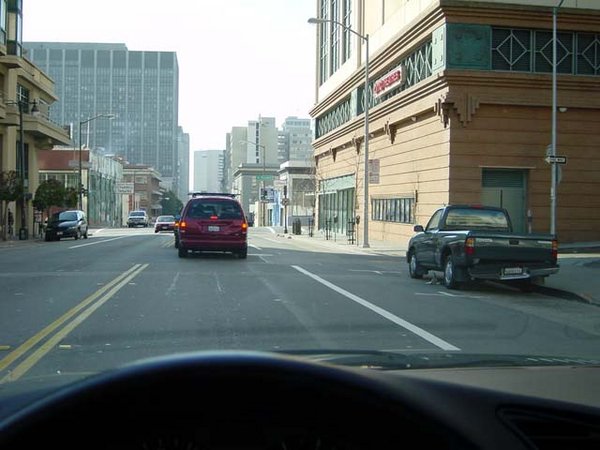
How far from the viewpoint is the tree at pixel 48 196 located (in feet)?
144

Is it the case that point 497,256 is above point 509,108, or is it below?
below

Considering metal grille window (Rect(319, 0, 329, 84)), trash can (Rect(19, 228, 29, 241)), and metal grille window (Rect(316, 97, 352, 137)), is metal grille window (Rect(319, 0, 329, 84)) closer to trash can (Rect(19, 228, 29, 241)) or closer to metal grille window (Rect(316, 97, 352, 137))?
metal grille window (Rect(316, 97, 352, 137))

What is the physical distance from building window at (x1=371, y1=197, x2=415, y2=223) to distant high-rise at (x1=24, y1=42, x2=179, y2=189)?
130434 mm

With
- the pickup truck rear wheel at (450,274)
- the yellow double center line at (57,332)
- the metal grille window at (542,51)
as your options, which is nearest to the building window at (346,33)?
the metal grille window at (542,51)

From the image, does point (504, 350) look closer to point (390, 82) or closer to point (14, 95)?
point (390, 82)

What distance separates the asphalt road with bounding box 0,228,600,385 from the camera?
8.01 metres

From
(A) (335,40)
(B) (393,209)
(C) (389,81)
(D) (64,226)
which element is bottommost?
(D) (64,226)

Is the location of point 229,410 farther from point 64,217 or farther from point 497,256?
point 64,217

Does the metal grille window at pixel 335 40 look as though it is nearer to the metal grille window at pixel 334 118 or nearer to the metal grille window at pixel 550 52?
the metal grille window at pixel 334 118

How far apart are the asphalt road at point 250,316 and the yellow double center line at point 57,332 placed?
0.02m

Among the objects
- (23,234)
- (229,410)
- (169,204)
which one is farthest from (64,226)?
(169,204)

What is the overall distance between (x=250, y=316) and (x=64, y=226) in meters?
30.7

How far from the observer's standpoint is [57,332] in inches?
349

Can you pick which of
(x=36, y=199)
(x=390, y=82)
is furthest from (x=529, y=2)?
(x=36, y=199)
